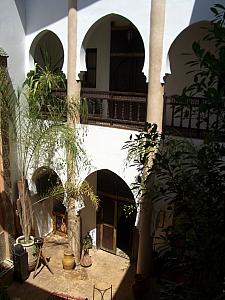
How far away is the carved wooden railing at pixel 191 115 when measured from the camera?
Answer: 2.84 metres

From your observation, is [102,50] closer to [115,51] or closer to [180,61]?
[115,51]

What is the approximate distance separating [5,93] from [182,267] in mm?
7322

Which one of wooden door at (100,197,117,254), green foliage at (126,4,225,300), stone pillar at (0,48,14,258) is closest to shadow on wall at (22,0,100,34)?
stone pillar at (0,48,14,258)

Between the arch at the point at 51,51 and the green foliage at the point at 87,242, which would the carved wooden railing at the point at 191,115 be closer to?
the arch at the point at 51,51

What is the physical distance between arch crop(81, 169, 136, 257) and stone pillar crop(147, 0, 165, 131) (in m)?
3.60

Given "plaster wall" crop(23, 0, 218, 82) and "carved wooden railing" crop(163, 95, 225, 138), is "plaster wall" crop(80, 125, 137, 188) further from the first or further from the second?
"plaster wall" crop(23, 0, 218, 82)

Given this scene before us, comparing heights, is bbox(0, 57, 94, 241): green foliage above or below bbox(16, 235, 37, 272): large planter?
above

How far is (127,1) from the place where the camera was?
7.51 meters

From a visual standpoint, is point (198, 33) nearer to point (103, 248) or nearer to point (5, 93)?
point (5, 93)

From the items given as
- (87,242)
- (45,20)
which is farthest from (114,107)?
(87,242)

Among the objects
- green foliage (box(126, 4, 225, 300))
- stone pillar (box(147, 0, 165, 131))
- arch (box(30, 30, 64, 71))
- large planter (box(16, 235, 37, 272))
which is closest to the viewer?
green foliage (box(126, 4, 225, 300))

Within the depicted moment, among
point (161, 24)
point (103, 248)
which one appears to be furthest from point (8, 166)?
point (161, 24)

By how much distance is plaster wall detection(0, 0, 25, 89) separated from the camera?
350 inches

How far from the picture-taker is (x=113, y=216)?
10906 millimetres
